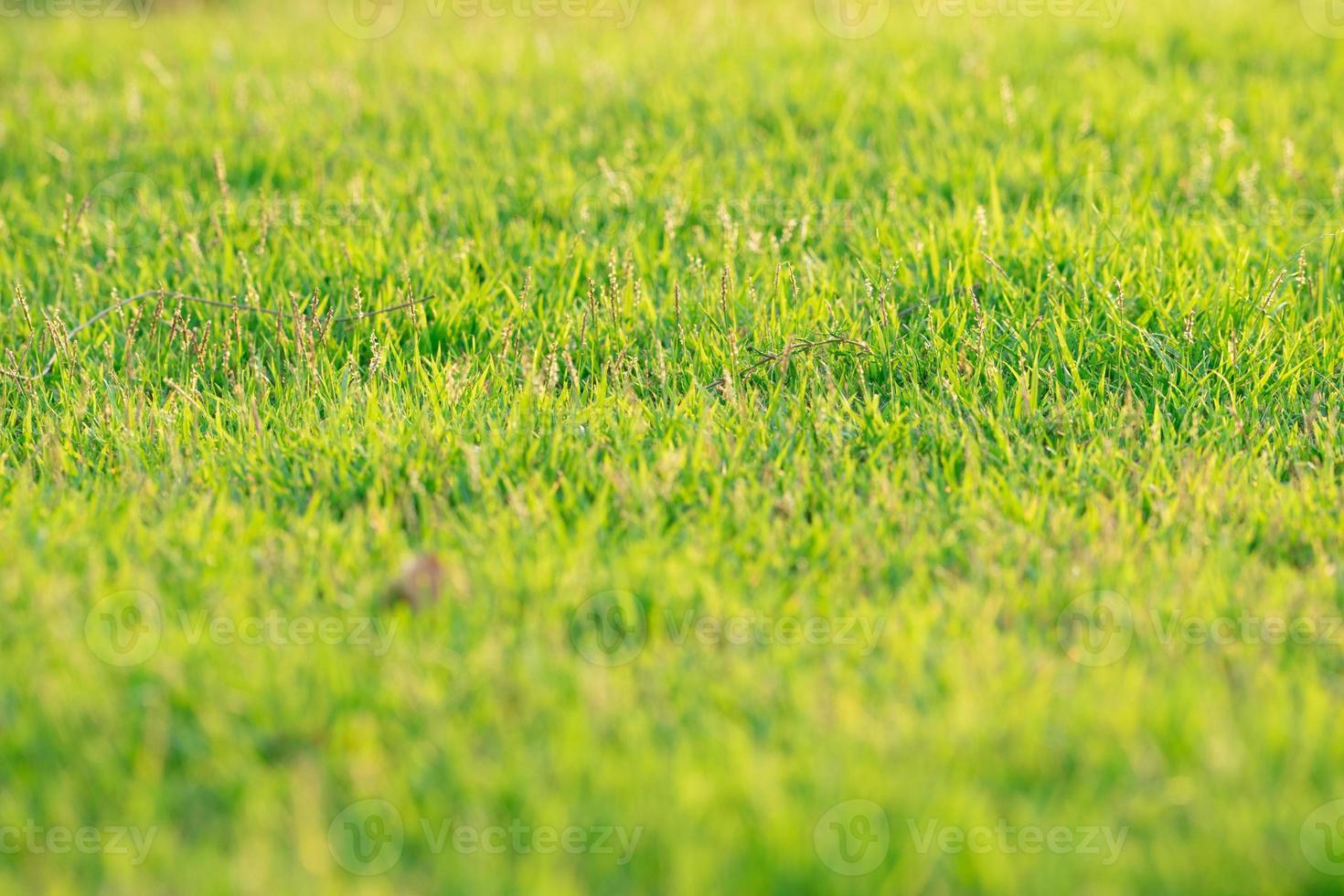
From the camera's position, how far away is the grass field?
2.02 m

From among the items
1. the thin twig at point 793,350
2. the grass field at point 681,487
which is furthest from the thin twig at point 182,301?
the thin twig at point 793,350

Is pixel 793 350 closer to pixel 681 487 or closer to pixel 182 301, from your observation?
pixel 681 487

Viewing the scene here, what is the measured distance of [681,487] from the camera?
300cm

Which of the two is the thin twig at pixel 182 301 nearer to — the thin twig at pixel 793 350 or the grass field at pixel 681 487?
the grass field at pixel 681 487

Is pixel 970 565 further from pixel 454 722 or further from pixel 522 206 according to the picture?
pixel 522 206

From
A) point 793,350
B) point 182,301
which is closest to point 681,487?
point 793,350

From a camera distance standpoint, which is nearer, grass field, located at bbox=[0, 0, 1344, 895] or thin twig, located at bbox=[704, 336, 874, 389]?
grass field, located at bbox=[0, 0, 1344, 895]

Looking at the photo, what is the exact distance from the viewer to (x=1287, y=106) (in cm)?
548

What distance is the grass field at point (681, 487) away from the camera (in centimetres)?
202

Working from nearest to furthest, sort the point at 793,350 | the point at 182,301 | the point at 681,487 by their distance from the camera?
1. the point at 681,487
2. the point at 793,350
3. the point at 182,301

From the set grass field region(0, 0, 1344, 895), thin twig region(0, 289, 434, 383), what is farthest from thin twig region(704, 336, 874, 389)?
thin twig region(0, 289, 434, 383)

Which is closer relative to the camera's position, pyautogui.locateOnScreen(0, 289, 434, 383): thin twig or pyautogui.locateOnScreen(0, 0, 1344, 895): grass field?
pyautogui.locateOnScreen(0, 0, 1344, 895): grass field

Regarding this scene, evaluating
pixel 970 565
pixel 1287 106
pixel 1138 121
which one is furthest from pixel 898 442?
pixel 1287 106

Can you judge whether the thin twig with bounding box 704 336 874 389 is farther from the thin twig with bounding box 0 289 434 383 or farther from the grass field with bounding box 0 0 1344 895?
the thin twig with bounding box 0 289 434 383
